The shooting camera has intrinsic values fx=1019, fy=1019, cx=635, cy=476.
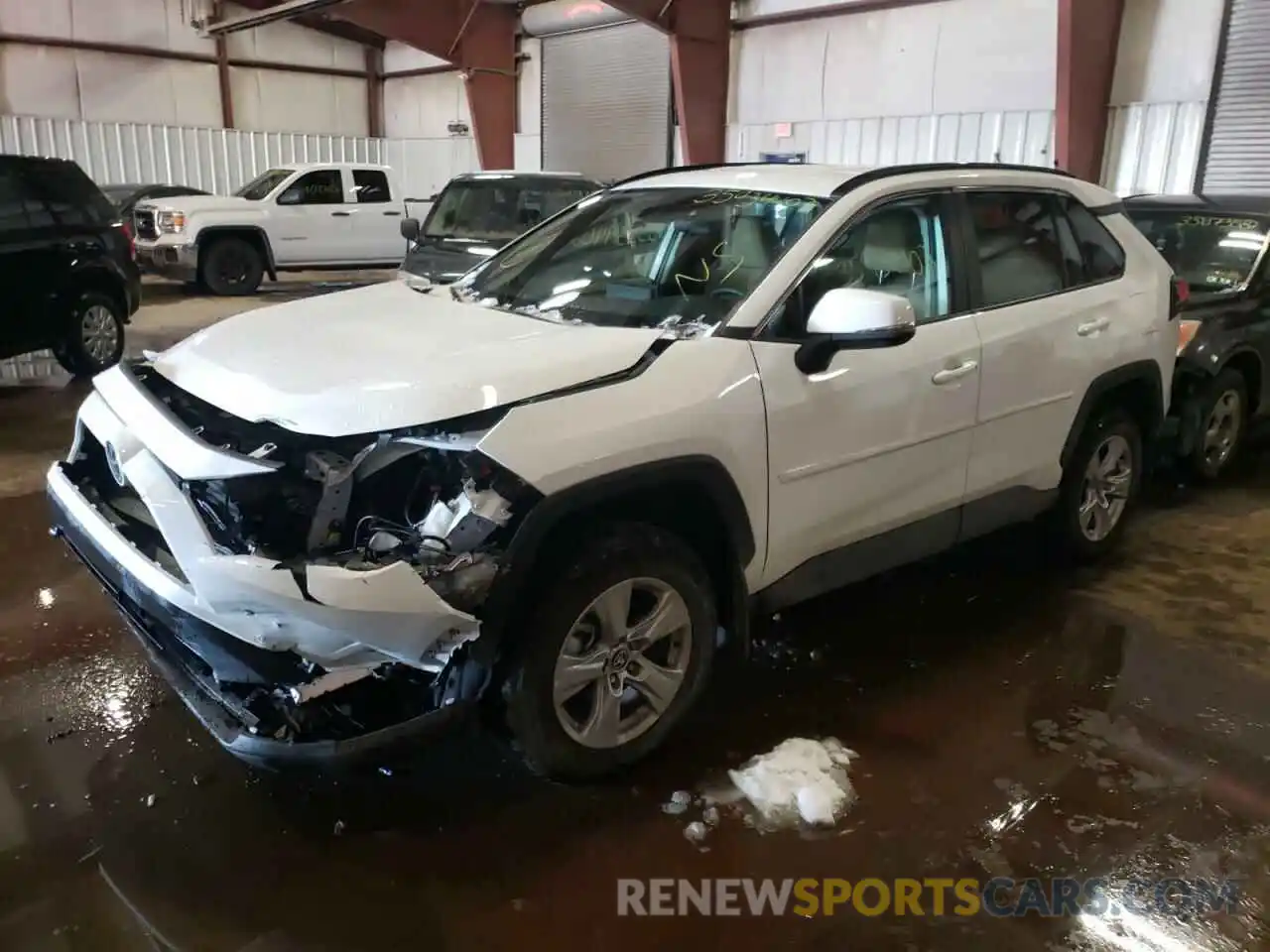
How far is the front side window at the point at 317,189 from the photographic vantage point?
1423 centimetres

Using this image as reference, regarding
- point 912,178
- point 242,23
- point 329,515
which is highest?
point 242,23

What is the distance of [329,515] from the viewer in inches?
94.9

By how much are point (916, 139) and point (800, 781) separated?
437 inches

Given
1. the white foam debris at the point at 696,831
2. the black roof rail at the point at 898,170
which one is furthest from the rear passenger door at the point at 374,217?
the white foam debris at the point at 696,831

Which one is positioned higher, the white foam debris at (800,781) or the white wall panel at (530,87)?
the white wall panel at (530,87)

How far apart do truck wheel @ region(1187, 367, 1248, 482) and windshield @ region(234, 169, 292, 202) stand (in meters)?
12.3

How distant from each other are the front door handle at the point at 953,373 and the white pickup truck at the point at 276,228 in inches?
482

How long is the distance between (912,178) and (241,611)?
2.60 meters

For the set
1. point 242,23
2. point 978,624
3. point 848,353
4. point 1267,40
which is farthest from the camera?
point 242,23

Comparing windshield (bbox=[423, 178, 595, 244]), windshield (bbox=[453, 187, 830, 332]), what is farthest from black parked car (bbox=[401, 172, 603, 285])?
windshield (bbox=[453, 187, 830, 332])

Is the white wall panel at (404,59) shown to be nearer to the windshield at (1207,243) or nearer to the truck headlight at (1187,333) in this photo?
the windshield at (1207,243)

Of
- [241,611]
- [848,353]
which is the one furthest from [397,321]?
[848,353]

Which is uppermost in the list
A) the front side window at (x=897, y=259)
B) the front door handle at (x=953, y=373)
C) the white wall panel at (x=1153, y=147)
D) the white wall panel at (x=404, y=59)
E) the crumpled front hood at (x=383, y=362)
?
the white wall panel at (x=404, y=59)

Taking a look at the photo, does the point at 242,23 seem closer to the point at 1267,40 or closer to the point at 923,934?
the point at 1267,40
